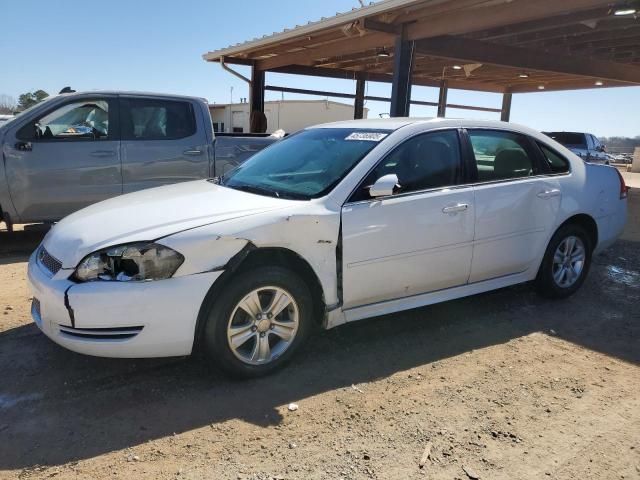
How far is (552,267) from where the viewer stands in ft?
15.5

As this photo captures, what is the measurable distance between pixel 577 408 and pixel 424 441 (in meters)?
1.05

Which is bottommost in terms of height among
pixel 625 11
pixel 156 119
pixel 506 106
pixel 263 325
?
pixel 263 325

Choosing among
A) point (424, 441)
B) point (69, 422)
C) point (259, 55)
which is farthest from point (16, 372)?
point (259, 55)

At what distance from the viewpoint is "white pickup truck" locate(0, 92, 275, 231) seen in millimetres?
6020

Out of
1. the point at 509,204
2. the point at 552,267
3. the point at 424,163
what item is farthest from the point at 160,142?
the point at 552,267

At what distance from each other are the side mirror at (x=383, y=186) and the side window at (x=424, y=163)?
0.15m

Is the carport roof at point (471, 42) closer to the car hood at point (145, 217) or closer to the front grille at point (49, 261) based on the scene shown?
the car hood at point (145, 217)

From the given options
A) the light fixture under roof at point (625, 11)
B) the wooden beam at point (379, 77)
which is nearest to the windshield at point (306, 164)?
the light fixture under roof at point (625, 11)

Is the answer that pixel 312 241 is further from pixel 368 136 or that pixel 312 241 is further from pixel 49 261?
pixel 49 261

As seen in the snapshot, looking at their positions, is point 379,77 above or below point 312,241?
above

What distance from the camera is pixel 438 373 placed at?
11.2 ft

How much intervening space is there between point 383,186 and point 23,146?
4679mm

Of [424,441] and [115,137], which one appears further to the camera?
[115,137]

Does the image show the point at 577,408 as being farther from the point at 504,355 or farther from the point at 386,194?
the point at 386,194
